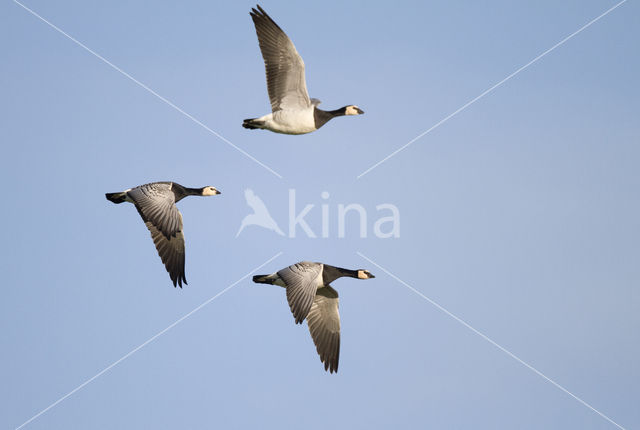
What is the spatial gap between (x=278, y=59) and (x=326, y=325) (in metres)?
4.58

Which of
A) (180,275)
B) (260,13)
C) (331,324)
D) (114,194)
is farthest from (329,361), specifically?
(260,13)

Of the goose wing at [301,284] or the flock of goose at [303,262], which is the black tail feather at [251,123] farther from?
the goose wing at [301,284]

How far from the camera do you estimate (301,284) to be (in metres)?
20.6

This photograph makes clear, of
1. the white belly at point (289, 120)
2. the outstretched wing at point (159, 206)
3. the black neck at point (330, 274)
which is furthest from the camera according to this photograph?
the white belly at point (289, 120)

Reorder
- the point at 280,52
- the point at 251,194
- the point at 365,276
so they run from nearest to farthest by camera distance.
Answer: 1. the point at 280,52
2. the point at 365,276
3. the point at 251,194

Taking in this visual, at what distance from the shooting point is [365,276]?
23312 mm

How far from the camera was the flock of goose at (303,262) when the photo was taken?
21.0 m

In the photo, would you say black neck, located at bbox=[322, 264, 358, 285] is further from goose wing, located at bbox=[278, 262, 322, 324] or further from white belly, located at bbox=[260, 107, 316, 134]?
white belly, located at bbox=[260, 107, 316, 134]

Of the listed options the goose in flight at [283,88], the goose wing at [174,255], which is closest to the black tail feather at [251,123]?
the goose in flight at [283,88]

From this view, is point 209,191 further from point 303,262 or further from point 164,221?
point 303,262

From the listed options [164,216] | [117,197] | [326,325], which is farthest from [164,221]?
[326,325]

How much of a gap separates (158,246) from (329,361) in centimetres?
344

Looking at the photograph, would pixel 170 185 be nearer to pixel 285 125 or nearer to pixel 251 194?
pixel 285 125

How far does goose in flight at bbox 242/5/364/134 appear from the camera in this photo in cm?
2119
